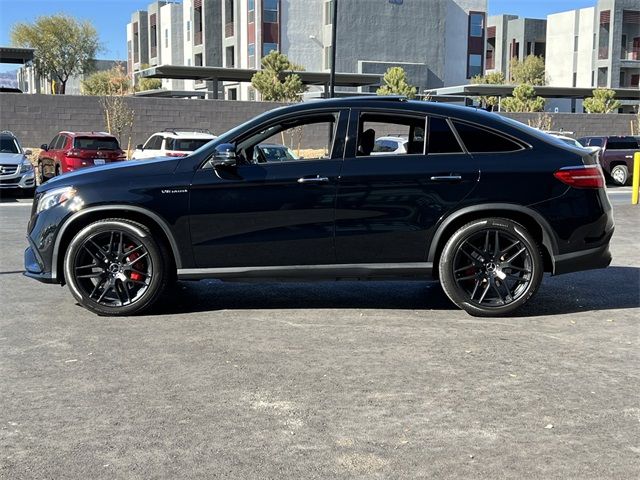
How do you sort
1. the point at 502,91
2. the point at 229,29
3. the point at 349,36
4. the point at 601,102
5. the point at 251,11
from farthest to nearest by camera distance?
the point at 229,29 < the point at 349,36 < the point at 251,11 < the point at 502,91 < the point at 601,102

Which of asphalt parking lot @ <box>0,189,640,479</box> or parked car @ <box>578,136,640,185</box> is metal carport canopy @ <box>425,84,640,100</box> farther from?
asphalt parking lot @ <box>0,189,640,479</box>

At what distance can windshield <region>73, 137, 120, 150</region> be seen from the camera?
817 inches

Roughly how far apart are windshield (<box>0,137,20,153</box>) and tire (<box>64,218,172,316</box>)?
1456cm

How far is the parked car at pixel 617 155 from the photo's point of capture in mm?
24625

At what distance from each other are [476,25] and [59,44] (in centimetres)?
3658

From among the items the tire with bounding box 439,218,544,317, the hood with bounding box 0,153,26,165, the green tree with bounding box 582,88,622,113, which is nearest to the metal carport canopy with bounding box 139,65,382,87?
the green tree with bounding box 582,88,622,113

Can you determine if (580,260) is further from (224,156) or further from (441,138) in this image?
(224,156)

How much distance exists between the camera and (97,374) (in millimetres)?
4895

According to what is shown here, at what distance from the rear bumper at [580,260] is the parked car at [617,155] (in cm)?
1950

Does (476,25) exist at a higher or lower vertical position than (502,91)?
higher

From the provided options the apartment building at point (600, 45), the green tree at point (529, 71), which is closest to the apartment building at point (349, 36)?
the green tree at point (529, 71)

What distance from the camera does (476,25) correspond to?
214 feet

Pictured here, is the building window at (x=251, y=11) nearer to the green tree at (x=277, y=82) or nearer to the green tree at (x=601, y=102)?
the green tree at (x=277, y=82)

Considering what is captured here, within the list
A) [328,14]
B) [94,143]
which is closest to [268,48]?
[328,14]
